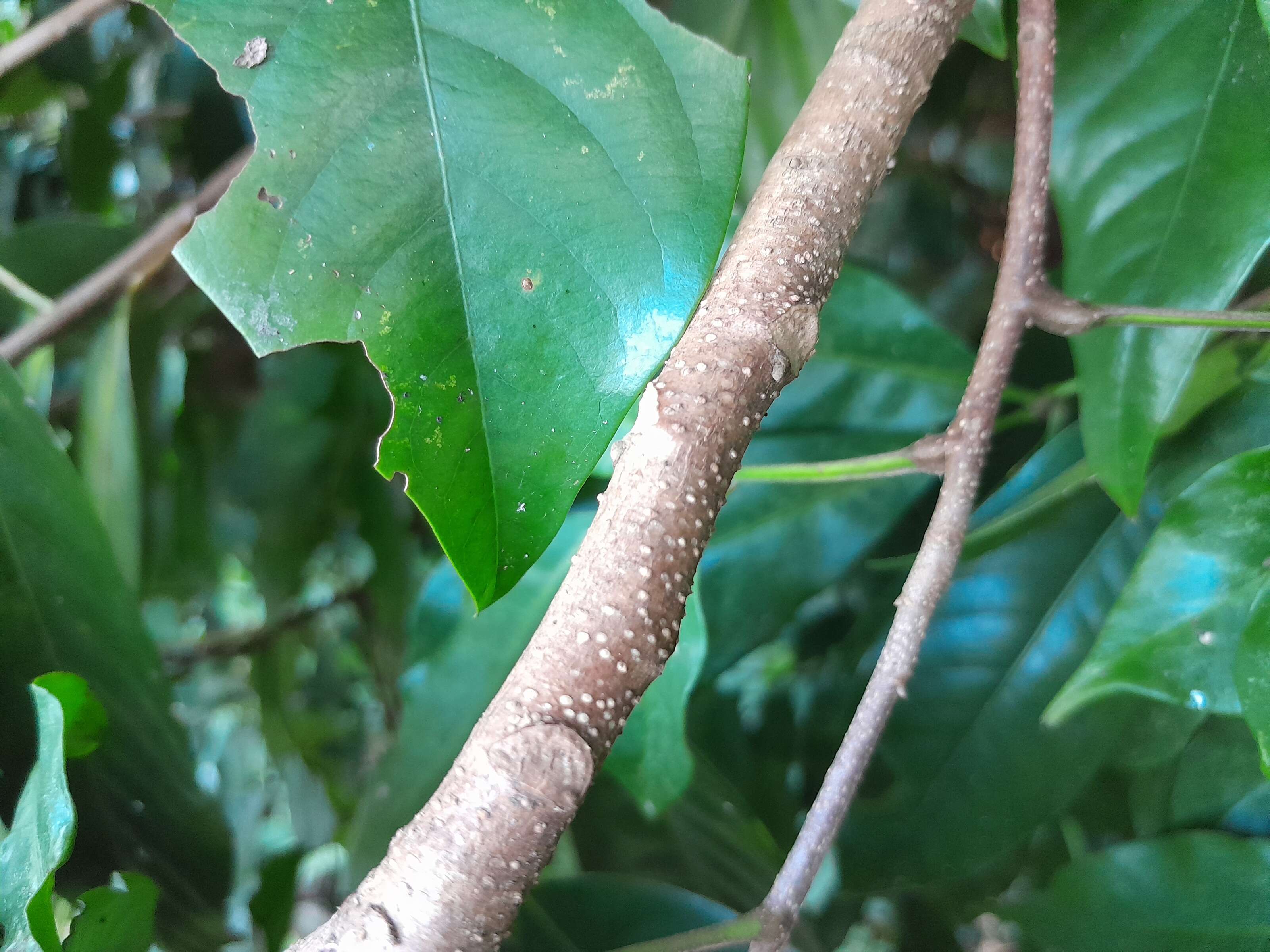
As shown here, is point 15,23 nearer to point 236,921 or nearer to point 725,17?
point 725,17

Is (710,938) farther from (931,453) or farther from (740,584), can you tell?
(740,584)

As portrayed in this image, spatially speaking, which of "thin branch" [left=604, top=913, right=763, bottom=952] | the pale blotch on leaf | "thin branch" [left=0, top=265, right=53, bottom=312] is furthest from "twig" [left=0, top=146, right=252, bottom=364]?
"thin branch" [left=604, top=913, right=763, bottom=952]

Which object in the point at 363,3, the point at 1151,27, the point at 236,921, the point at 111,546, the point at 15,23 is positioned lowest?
the point at 236,921

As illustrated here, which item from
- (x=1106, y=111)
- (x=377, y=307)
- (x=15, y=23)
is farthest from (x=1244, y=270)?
(x=15, y=23)

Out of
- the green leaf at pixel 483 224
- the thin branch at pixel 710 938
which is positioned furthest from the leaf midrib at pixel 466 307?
the thin branch at pixel 710 938

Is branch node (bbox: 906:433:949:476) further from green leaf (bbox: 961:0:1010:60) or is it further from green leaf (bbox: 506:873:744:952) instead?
green leaf (bbox: 506:873:744:952)

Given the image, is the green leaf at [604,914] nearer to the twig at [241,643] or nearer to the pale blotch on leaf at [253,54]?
the pale blotch on leaf at [253,54]
